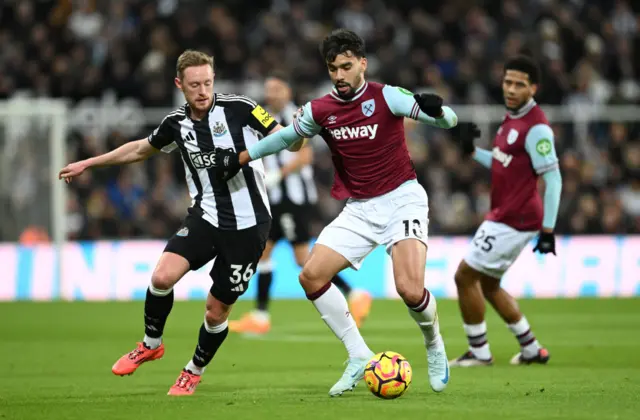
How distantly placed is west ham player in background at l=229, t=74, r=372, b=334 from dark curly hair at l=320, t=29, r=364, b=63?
184 inches

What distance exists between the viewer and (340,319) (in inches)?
297

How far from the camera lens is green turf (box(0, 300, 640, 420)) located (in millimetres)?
6652

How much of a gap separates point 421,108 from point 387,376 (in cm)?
166

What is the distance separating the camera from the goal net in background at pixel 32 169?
17.3m

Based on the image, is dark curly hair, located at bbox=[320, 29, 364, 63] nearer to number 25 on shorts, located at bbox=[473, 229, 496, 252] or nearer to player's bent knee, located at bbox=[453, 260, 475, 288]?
number 25 on shorts, located at bbox=[473, 229, 496, 252]

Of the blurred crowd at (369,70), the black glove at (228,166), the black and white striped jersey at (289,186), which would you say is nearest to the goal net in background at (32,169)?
the blurred crowd at (369,70)

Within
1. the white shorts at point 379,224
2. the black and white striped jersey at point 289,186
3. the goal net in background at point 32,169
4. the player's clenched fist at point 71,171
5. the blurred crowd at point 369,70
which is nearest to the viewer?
the white shorts at point 379,224

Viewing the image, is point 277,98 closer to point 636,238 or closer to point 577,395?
point 577,395

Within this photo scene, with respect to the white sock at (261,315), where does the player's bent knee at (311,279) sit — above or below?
above

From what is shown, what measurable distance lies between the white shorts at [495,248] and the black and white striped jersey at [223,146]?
7.35ft

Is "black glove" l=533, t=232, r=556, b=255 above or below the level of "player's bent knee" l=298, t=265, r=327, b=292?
below

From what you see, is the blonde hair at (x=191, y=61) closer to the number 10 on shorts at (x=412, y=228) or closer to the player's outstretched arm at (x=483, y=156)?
the number 10 on shorts at (x=412, y=228)

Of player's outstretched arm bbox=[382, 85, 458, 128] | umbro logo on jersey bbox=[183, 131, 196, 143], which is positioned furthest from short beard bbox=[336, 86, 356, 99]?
umbro logo on jersey bbox=[183, 131, 196, 143]

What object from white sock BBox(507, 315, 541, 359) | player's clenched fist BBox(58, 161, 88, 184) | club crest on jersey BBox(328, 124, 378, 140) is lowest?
white sock BBox(507, 315, 541, 359)
